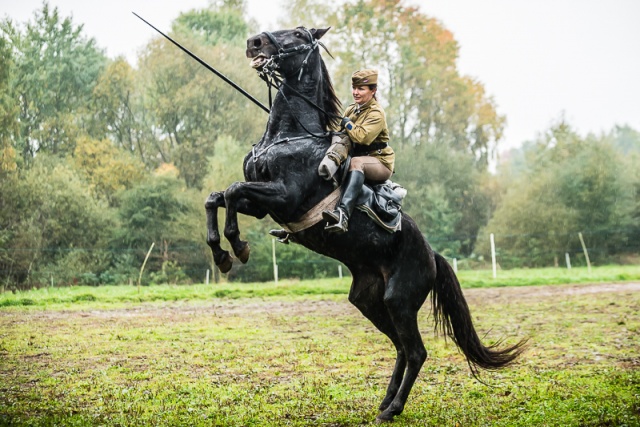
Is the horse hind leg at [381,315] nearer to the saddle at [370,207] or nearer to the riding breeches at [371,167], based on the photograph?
the saddle at [370,207]

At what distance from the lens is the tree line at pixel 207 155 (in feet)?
86.8

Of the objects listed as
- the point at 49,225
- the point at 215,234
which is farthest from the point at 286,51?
the point at 49,225

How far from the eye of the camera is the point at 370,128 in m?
5.94

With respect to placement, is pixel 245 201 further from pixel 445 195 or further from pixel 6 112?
pixel 445 195

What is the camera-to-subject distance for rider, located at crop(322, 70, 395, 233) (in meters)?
5.79

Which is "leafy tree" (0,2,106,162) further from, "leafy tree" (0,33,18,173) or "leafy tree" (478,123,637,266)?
"leafy tree" (478,123,637,266)

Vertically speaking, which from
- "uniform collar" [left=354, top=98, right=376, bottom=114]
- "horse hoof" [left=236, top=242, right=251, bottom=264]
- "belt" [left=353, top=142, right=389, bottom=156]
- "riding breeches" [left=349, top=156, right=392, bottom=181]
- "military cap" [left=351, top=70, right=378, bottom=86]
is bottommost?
"horse hoof" [left=236, top=242, right=251, bottom=264]

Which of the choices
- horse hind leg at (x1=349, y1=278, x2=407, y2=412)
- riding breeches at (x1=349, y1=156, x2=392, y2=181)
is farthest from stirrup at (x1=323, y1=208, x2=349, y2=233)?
horse hind leg at (x1=349, y1=278, x2=407, y2=412)

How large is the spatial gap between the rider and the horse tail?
1197 mm

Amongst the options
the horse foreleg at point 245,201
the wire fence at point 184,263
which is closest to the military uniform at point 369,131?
the horse foreleg at point 245,201

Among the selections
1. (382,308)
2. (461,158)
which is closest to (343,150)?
(382,308)

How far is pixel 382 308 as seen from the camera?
629 cm

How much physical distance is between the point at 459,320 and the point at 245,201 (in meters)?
2.53

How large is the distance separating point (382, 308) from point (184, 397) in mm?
2159
